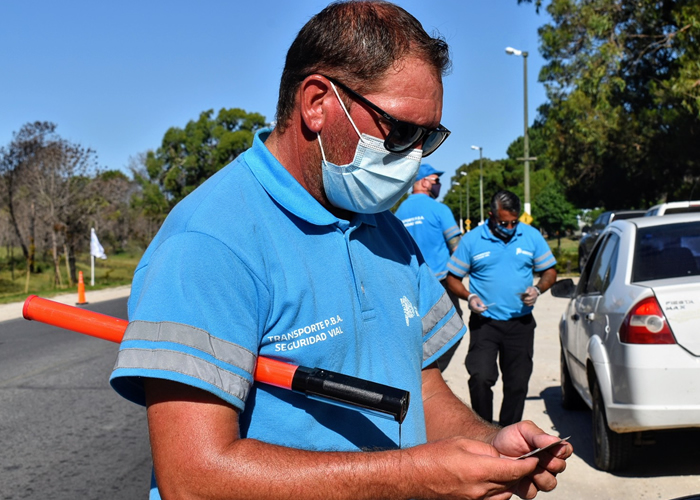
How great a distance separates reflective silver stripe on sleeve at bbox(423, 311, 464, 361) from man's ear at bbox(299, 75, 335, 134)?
706 mm

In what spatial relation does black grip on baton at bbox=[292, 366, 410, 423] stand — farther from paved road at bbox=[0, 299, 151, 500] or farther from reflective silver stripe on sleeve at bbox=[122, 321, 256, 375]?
paved road at bbox=[0, 299, 151, 500]

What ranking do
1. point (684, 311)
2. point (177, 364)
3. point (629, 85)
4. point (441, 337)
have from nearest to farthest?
point (177, 364), point (441, 337), point (684, 311), point (629, 85)

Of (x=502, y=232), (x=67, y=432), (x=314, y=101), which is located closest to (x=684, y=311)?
(x=502, y=232)

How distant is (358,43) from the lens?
1.78 meters

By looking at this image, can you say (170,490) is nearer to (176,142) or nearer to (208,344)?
(208,344)

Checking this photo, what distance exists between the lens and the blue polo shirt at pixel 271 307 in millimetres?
1490

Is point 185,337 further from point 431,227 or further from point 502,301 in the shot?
point 431,227

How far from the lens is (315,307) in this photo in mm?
1699

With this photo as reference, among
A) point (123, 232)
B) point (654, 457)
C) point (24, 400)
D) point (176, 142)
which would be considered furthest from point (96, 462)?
point (176, 142)

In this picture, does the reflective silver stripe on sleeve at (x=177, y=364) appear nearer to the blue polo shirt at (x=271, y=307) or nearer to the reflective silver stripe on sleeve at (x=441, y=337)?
the blue polo shirt at (x=271, y=307)

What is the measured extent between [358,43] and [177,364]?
827mm

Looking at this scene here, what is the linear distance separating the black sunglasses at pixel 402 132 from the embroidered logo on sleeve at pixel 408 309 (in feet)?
1.27

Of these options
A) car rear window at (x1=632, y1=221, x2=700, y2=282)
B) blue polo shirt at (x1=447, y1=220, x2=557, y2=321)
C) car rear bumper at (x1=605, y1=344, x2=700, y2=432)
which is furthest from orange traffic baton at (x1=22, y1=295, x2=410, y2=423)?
blue polo shirt at (x1=447, y1=220, x2=557, y2=321)

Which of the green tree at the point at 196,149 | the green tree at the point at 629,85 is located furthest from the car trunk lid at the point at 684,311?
the green tree at the point at 196,149
